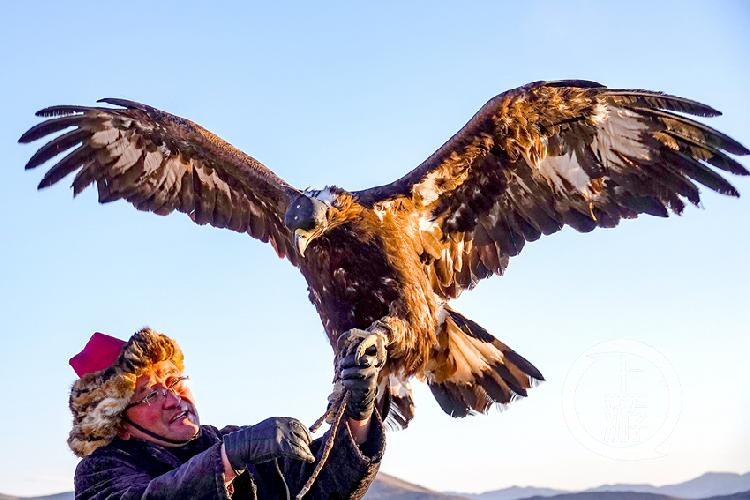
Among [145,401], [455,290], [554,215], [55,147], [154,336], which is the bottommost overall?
[145,401]

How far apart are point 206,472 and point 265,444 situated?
21 cm

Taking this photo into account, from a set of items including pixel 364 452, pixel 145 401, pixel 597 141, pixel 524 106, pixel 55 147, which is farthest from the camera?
pixel 55 147

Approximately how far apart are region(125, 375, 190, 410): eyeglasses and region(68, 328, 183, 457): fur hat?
56 millimetres

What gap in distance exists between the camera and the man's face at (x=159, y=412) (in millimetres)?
3113

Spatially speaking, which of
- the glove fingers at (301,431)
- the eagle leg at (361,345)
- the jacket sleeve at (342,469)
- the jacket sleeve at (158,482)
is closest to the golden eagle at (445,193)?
the eagle leg at (361,345)

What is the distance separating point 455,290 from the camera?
18.4ft

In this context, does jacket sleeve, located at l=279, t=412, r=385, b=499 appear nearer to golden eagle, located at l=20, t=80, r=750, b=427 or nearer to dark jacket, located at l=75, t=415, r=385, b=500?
dark jacket, located at l=75, t=415, r=385, b=500

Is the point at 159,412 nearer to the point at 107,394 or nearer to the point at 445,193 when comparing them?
the point at 107,394

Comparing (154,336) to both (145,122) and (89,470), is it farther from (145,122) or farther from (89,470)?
(145,122)

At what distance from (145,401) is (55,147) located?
335 cm

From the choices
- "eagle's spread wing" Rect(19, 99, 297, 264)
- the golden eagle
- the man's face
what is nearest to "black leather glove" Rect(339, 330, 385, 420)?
the man's face

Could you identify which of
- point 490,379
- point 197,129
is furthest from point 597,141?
point 197,129

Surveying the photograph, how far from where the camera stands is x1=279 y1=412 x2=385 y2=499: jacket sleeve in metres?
3.26

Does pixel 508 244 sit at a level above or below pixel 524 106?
below
